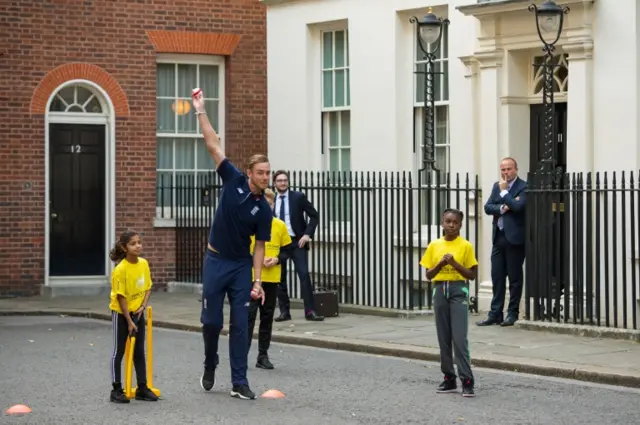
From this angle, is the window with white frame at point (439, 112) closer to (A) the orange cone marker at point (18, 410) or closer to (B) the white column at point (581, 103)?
(B) the white column at point (581, 103)

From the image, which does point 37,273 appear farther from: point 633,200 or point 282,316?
point 633,200

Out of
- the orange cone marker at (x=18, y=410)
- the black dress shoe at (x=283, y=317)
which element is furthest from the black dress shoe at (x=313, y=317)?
the orange cone marker at (x=18, y=410)

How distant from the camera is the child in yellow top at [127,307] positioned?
1073cm

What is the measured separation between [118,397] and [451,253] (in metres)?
2.96

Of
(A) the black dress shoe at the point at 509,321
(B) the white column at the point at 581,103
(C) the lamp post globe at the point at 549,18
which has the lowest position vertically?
(A) the black dress shoe at the point at 509,321

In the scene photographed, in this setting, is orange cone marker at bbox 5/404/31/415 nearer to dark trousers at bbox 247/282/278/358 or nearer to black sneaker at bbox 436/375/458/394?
dark trousers at bbox 247/282/278/358

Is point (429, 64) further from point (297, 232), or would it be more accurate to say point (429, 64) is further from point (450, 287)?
point (450, 287)

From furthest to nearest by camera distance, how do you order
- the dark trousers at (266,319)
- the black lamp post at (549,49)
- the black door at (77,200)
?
the black door at (77,200) → the black lamp post at (549,49) → the dark trousers at (266,319)

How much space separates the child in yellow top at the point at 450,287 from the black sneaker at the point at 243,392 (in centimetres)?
162

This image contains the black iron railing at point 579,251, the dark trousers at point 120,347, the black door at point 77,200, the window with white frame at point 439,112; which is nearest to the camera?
the dark trousers at point 120,347

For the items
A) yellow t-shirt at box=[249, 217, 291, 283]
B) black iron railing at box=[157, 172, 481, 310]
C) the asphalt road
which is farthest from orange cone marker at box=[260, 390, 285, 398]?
black iron railing at box=[157, 172, 481, 310]

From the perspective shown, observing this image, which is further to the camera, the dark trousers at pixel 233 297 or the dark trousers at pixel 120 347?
the dark trousers at pixel 233 297

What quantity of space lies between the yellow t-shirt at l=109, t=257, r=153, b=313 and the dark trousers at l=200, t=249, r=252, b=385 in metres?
0.52

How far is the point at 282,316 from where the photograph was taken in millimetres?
17141
